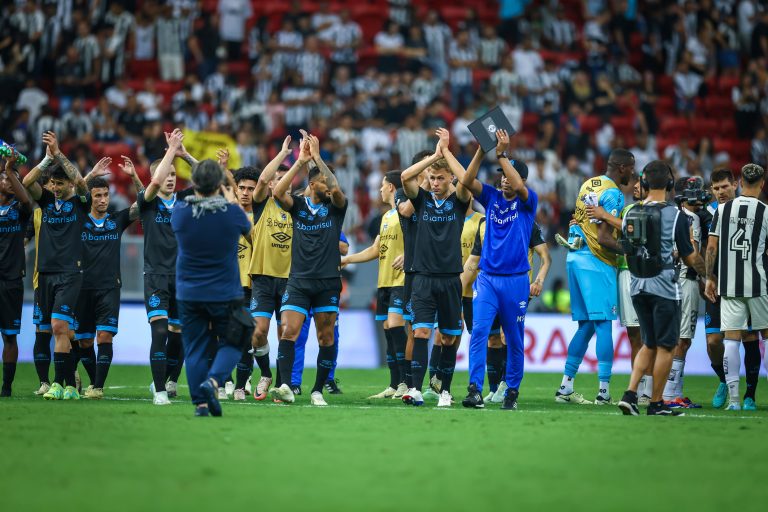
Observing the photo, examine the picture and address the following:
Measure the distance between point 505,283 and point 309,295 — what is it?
220cm

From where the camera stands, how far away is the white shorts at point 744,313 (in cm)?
1234

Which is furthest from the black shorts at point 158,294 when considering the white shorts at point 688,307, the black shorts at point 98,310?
the white shorts at point 688,307

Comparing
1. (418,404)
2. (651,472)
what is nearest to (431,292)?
(418,404)

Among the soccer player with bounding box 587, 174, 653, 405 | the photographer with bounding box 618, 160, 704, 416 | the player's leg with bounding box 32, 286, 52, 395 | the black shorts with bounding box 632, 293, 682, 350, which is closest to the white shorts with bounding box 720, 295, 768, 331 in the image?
the soccer player with bounding box 587, 174, 653, 405

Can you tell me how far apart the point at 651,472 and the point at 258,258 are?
7.04 metres

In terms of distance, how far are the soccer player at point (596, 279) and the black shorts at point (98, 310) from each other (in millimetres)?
5405

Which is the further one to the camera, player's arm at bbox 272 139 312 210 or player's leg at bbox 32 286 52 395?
player's leg at bbox 32 286 52 395

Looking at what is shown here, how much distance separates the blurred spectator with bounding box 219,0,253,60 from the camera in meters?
27.6

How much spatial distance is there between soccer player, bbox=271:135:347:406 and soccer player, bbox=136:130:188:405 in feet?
4.30

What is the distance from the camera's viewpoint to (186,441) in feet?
26.8

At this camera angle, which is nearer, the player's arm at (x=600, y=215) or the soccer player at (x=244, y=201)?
the player's arm at (x=600, y=215)

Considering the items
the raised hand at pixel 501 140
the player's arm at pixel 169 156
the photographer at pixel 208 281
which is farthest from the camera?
the raised hand at pixel 501 140

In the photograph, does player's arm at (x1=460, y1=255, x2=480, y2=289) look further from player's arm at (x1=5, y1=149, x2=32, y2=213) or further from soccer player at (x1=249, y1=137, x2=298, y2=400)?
player's arm at (x1=5, y1=149, x2=32, y2=213)

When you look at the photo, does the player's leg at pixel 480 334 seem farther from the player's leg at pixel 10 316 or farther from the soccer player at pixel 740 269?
the player's leg at pixel 10 316
